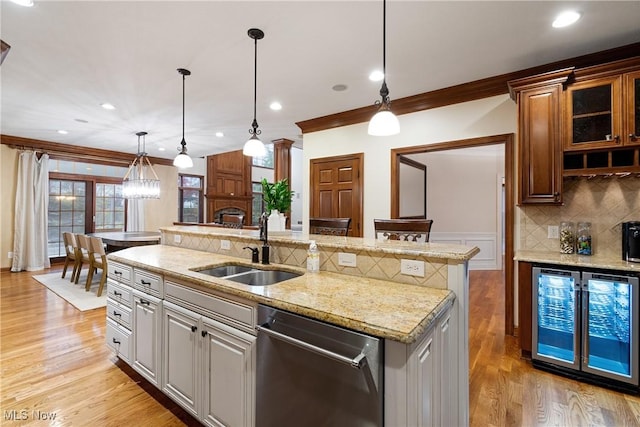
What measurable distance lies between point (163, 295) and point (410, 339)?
1.67 m

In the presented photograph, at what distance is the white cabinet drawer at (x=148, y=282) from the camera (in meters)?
2.05

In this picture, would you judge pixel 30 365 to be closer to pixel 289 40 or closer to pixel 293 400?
pixel 293 400

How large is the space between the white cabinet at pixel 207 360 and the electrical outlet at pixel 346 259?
656mm

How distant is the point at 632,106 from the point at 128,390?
441cm

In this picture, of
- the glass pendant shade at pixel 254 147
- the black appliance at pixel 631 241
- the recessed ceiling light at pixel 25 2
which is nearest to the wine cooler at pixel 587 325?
the black appliance at pixel 631 241

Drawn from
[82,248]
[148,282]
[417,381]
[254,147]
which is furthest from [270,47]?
[82,248]

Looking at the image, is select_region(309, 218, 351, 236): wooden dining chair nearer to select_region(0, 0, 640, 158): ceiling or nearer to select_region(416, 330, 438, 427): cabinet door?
select_region(0, 0, 640, 158): ceiling

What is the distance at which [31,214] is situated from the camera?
239 inches

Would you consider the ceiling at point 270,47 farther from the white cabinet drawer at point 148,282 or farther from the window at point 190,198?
the window at point 190,198

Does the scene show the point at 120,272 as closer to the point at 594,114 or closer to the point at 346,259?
the point at 346,259

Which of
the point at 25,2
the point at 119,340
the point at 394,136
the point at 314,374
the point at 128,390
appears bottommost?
the point at 128,390

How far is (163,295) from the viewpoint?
202 cm

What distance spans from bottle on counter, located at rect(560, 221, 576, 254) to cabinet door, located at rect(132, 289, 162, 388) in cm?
339

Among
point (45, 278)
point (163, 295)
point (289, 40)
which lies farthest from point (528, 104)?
point (45, 278)
